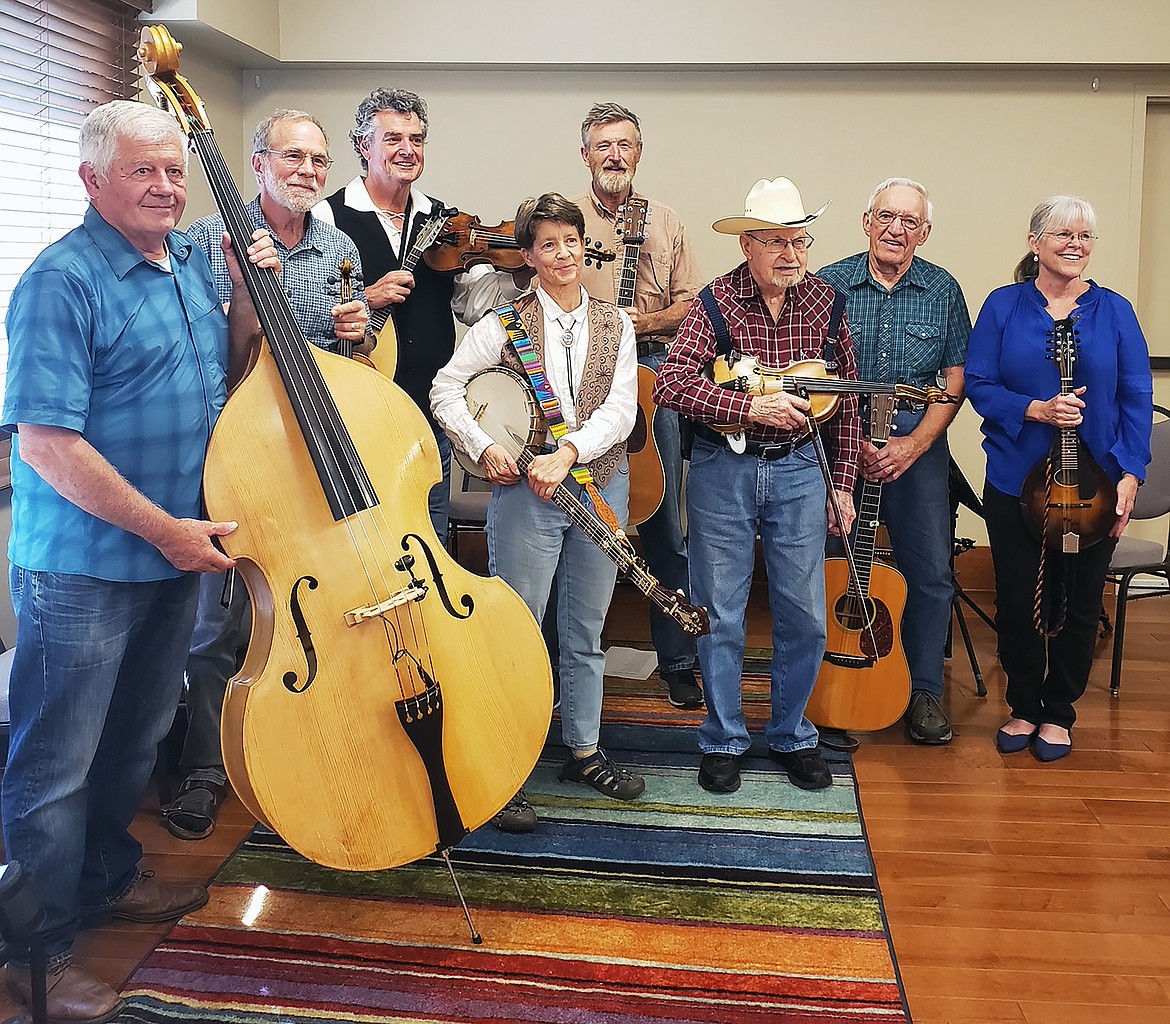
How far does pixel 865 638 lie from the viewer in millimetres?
3018

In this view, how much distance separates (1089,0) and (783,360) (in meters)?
2.67

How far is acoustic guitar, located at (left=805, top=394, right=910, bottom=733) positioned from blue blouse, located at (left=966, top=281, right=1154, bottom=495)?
31 cm

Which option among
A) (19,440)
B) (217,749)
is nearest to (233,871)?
(217,749)

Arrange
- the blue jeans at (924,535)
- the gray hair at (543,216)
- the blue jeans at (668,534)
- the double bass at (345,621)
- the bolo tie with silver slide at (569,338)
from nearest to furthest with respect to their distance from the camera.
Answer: the double bass at (345,621)
the gray hair at (543,216)
the bolo tie with silver slide at (569,338)
the blue jeans at (924,535)
the blue jeans at (668,534)

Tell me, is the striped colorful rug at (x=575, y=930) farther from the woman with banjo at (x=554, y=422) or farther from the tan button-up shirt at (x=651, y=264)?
the tan button-up shirt at (x=651, y=264)

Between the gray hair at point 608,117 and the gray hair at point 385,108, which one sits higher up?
the gray hair at point 608,117

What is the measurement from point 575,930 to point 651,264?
1985 mm

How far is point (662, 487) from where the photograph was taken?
3.31m

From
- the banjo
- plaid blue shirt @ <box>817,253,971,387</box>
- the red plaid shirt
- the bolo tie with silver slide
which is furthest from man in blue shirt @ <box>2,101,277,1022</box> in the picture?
plaid blue shirt @ <box>817,253,971,387</box>

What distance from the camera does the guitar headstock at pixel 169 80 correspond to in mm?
2002

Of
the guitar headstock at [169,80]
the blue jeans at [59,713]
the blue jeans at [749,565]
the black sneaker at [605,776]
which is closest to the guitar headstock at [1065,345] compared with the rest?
the blue jeans at [749,565]

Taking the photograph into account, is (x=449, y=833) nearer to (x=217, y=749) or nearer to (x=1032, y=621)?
(x=217, y=749)

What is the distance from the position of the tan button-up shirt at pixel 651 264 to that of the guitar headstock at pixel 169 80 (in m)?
1.38

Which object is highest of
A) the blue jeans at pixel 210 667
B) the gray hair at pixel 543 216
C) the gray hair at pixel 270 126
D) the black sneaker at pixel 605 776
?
the gray hair at pixel 270 126
